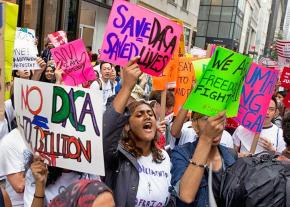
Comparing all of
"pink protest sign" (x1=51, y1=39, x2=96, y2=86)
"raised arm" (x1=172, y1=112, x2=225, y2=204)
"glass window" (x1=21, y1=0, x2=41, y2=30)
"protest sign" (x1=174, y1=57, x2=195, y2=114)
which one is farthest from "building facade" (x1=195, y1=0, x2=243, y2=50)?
"raised arm" (x1=172, y1=112, x2=225, y2=204)

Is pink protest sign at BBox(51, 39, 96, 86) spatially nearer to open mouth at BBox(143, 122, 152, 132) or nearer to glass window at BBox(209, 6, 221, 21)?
open mouth at BBox(143, 122, 152, 132)

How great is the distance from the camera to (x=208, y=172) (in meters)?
2.39

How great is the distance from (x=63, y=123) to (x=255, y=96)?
1.80 metres

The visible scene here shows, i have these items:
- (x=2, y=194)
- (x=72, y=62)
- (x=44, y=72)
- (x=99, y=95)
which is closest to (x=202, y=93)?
(x=99, y=95)

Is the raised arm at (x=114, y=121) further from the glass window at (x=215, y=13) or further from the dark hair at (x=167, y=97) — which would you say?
the glass window at (x=215, y=13)

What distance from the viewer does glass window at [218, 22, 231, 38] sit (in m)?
40.4

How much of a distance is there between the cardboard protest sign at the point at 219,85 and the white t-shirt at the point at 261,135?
1.31m

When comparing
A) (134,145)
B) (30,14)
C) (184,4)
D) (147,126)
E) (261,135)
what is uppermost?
(184,4)

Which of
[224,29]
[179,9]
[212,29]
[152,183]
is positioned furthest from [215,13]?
[152,183]

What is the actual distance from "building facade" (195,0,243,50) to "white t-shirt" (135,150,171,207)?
38.4 metres

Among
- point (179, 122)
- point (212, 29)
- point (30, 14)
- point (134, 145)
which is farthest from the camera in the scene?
point (212, 29)

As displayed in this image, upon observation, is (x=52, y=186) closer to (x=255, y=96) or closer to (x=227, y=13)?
(x=255, y=96)

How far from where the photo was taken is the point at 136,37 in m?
2.97

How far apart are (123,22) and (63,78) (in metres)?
2.48
